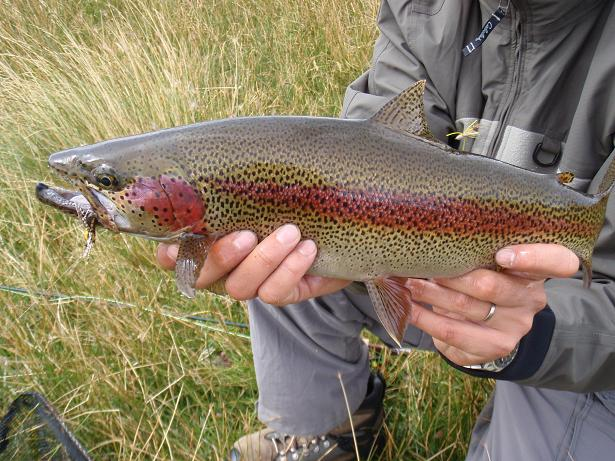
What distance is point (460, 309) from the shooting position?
60.9 inches

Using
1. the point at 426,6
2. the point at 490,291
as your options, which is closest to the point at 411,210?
the point at 490,291

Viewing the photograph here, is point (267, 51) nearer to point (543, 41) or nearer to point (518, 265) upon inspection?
point (543, 41)

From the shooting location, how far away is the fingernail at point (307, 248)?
1.44m

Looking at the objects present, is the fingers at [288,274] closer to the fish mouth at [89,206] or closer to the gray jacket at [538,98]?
the fish mouth at [89,206]

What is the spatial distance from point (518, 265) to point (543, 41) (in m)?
0.90

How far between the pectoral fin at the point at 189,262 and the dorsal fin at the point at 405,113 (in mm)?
552

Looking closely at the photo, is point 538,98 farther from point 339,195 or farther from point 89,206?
point 89,206

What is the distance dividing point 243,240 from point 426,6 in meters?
1.33

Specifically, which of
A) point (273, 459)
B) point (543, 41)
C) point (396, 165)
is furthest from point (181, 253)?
point (543, 41)

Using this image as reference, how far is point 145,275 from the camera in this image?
2785 mm

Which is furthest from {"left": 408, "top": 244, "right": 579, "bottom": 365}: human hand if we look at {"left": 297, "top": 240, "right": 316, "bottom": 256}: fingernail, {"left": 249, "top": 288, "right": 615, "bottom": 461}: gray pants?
{"left": 249, "top": 288, "right": 615, "bottom": 461}: gray pants

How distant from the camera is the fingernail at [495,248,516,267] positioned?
1.43 metres

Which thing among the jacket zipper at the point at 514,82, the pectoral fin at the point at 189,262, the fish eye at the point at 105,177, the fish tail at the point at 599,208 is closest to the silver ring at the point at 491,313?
the fish tail at the point at 599,208

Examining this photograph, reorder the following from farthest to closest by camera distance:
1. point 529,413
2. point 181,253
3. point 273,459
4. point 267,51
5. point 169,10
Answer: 1. point 169,10
2. point 267,51
3. point 273,459
4. point 529,413
5. point 181,253
